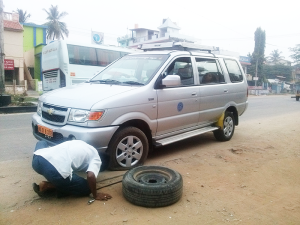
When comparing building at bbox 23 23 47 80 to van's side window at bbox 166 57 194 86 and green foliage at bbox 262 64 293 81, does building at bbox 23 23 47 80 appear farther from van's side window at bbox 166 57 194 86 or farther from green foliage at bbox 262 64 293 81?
green foliage at bbox 262 64 293 81

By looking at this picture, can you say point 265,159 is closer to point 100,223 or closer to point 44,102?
point 100,223

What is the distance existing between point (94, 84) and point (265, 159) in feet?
10.9

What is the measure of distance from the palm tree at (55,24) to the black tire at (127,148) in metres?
46.1

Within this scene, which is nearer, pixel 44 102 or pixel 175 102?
pixel 44 102

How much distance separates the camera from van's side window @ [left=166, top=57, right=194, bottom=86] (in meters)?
5.18

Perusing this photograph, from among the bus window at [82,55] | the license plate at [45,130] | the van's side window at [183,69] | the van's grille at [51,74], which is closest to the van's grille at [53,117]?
the license plate at [45,130]

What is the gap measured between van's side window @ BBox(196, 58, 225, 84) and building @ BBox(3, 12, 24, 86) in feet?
Result: 73.1

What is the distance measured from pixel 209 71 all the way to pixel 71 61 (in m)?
9.74

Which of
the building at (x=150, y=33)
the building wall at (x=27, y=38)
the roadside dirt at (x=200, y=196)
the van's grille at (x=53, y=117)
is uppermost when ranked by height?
the building at (x=150, y=33)

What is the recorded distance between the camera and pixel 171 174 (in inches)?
148

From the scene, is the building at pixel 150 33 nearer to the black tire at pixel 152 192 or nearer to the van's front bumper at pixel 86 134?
the van's front bumper at pixel 86 134

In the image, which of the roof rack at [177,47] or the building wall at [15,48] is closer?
the roof rack at [177,47]

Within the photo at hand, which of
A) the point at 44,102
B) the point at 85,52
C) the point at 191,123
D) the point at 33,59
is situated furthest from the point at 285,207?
the point at 33,59

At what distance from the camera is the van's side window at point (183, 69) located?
17.0 feet
